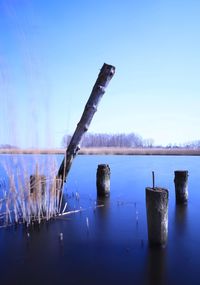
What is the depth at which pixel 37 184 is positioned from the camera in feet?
18.2

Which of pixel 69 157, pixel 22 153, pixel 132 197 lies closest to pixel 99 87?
pixel 69 157

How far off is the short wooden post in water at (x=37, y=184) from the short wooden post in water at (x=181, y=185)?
3.85 m

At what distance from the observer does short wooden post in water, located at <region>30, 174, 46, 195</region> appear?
5531 millimetres

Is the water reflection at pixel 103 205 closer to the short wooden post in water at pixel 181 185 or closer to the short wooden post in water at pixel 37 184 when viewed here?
the short wooden post in water at pixel 37 184

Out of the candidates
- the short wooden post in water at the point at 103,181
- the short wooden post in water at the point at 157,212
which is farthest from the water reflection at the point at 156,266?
the short wooden post in water at the point at 103,181

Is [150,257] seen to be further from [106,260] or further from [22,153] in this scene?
[22,153]

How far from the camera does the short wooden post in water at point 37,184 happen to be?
5.53 meters

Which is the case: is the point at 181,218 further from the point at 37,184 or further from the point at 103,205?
the point at 37,184

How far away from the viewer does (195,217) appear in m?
6.84

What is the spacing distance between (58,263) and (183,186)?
4.95 meters

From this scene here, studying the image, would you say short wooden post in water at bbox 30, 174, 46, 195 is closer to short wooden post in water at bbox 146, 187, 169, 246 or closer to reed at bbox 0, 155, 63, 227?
reed at bbox 0, 155, 63, 227

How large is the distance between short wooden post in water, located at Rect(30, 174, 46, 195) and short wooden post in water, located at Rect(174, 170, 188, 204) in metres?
3.85

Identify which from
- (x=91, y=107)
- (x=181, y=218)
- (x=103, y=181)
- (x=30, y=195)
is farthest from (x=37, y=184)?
(x=103, y=181)

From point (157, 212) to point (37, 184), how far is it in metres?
2.40
